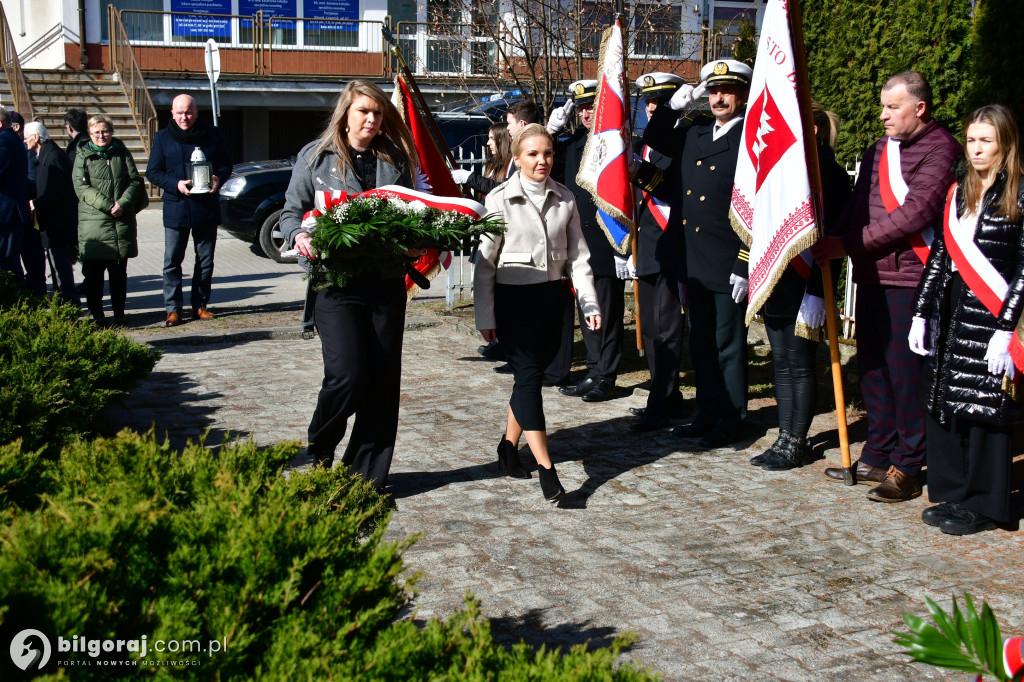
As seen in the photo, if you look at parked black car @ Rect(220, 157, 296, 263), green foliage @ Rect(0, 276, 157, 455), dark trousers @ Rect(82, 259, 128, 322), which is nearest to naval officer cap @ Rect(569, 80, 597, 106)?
green foliage @ Rect(0, 276, 157, 455)

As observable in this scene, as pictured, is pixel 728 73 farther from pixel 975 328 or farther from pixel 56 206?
pixel 56 206

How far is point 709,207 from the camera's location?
690 centimetres

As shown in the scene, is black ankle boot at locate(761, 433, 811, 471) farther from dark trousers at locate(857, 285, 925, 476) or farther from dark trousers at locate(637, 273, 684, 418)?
dark trousers at locate(637, 273, 684, 418)

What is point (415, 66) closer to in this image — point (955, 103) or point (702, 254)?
point (955, 103)

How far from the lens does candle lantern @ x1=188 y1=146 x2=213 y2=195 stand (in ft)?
35.8

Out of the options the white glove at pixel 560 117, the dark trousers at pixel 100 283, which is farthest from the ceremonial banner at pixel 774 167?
the dark trousers at pixel 100 283

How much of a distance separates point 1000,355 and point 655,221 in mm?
2941

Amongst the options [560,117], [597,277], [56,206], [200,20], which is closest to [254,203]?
[56,206]

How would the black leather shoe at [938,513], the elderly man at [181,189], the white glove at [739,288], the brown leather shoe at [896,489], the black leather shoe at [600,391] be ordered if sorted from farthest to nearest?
the elderly man at [181,189] < the black leather shoe at [600,391] < the white glove at [739,288] < the brown leather shoe at [896,489] < the black leather shoe at [938,513]

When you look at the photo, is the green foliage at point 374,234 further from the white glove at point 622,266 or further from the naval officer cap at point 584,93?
the naval officer cap at point 584,93

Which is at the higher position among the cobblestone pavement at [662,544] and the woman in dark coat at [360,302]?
the woman in dark coat at [360,302]

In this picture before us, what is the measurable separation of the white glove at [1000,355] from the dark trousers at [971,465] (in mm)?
355

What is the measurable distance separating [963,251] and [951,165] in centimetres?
64

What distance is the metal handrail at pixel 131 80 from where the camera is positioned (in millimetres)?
24170
